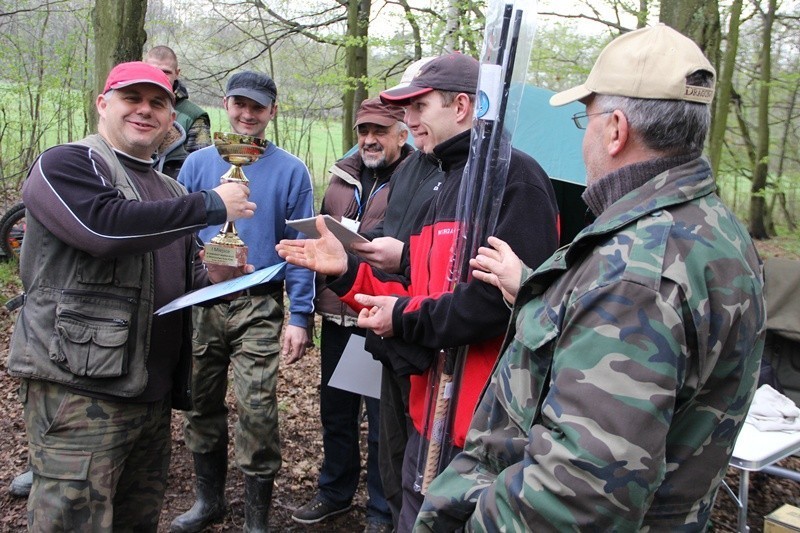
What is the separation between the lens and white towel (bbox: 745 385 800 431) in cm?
390

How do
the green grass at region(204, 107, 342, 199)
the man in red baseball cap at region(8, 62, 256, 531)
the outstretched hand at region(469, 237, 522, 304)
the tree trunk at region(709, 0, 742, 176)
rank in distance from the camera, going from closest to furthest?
the outstretched hand at region(469, 237, 522, 304), the man in red baseball cap at region(8, 62, 256, 531), the tree trunk at region(709, 0, 742, 176), the green grass at region(204, 107, 342, 199)

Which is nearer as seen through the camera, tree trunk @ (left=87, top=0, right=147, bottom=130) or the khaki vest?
the khaki vest

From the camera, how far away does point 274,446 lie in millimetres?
3652

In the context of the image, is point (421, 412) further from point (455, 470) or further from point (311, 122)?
point (311, 122)

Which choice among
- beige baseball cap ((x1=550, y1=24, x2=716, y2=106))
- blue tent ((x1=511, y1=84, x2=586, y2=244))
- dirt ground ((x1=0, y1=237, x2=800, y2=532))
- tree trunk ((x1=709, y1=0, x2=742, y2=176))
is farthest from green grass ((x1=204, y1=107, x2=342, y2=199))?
beige baseball cap ((x1=550, y1=24, x2=716, y2=106))

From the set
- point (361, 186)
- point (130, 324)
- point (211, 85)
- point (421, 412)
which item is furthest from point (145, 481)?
point (211, 85)

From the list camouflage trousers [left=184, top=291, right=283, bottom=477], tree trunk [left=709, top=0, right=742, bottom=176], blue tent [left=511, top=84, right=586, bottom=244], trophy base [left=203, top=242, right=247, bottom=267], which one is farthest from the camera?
tree trunk [left=709, top=0, right=742, bottom=176]

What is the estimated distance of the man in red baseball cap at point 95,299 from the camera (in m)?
2.41

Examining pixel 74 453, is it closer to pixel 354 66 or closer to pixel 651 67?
pixel 651 67

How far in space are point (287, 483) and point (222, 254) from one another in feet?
6.76

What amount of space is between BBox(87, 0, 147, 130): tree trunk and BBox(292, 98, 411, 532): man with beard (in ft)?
7.94

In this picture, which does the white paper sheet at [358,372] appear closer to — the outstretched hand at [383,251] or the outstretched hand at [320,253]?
the outstretched hand at [383,251]

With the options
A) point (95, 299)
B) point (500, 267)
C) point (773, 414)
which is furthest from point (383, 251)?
point (773, 414)

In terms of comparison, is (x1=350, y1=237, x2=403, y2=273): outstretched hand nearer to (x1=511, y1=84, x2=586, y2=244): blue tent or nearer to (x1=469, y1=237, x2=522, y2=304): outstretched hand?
(x1=469, y1=237, x2=522, y2=304): outstretched hand
